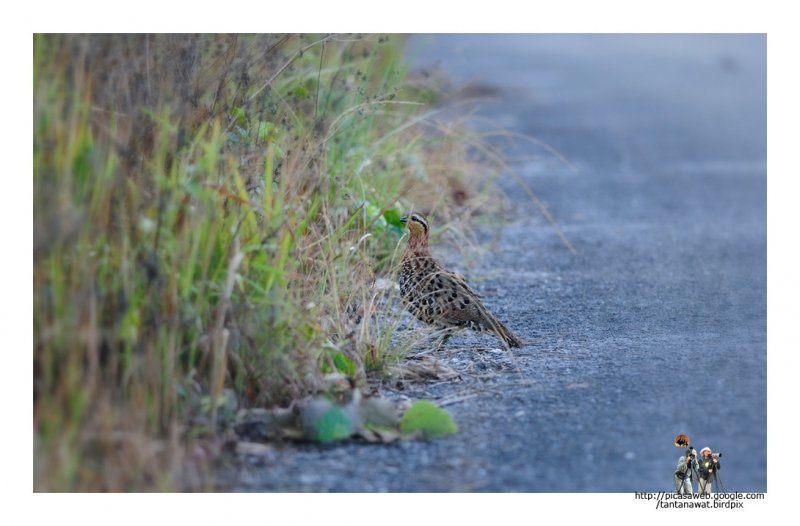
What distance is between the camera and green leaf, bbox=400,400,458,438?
419 centimetres

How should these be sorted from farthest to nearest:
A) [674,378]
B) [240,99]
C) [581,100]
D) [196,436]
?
[581,100]
[240,99]
[674,378]
[196,436]

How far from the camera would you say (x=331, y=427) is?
4.12 meters

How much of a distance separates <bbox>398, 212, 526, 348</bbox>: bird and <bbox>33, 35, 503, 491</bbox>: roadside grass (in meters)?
0.45

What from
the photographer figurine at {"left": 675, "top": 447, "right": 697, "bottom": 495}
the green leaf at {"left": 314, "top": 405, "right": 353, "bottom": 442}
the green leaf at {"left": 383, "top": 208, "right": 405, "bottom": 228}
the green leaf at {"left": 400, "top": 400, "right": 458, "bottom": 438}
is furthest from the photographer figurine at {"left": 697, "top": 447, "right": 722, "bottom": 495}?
the green leaf at {"left": 383, "top": 208, "right": 405, "bottom": 228}

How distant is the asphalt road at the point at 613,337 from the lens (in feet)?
12.8

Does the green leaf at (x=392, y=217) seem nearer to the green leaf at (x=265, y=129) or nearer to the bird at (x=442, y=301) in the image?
the bird at (x=442, y=301)

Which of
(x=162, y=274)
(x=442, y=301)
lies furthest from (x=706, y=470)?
(x=162, y=274)

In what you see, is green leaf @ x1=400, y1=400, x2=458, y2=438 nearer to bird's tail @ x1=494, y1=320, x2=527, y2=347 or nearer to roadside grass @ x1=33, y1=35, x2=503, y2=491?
roadside grass @ x1=33, y1=35, x2=503, y2=491

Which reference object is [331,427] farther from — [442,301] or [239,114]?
[239,114]

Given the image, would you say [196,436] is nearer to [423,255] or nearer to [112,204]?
[112,204]

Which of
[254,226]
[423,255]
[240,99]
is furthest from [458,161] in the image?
[254,226]

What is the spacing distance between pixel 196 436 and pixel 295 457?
0.42 meters

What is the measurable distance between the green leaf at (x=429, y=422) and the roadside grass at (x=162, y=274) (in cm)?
46
